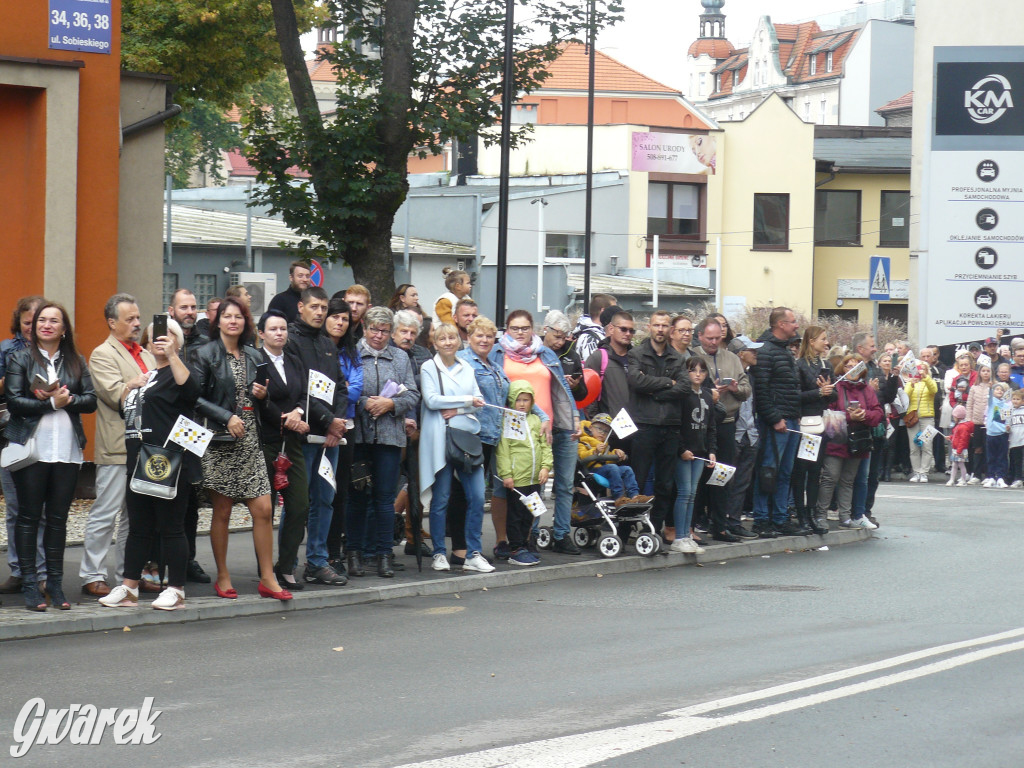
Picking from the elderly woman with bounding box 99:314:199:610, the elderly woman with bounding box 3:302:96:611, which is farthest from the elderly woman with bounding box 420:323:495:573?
the elderly woman with bounding box 3:302:96:611

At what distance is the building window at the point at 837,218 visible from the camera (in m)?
54.9

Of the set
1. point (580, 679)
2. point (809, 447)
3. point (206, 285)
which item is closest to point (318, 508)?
point (580, 679)

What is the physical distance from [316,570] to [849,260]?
155 feet

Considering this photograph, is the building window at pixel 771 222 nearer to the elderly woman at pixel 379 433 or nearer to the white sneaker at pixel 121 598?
the elderly woman at pixel 379 433

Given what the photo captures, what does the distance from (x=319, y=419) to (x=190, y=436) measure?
1.26 m

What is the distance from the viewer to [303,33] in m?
27.7

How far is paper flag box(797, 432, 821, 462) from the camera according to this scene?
13953 millimetres

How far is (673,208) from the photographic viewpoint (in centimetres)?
5541

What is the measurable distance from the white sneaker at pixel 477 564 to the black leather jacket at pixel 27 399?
336 centimetres

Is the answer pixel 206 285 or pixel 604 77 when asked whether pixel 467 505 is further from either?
pixel 604 77

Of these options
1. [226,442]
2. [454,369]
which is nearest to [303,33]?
[454,369]

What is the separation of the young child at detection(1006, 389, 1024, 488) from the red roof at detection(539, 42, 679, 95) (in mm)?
54213

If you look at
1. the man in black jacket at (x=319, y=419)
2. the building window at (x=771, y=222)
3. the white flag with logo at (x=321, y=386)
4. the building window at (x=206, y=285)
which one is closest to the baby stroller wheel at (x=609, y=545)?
the man in black jacket at (x=319, y=419)

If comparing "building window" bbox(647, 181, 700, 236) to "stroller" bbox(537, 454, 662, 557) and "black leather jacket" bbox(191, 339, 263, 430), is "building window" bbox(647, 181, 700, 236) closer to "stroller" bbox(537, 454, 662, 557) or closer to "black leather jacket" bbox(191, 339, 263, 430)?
"stroller" bbox(537, 454, 662, 557)
